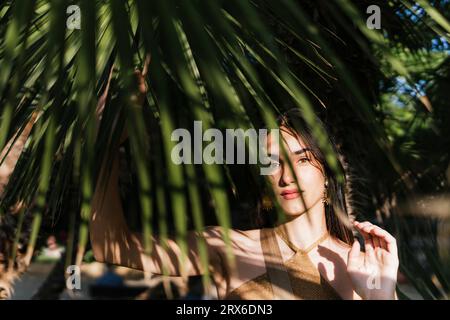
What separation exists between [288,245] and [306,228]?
0.17 feet

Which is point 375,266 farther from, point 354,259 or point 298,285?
point 298,285

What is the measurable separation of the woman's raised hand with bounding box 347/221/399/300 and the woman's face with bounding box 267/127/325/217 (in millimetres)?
132

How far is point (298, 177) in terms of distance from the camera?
116 centimetres

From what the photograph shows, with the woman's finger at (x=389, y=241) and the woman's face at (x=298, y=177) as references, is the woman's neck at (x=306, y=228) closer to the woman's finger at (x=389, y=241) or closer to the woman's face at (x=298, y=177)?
the woman's face at (x=298, y=177)

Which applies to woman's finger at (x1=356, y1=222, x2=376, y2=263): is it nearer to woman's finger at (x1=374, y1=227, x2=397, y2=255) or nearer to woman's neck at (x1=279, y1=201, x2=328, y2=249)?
woman's finger at (x1=374, y1=227, x2=397, y2=255)

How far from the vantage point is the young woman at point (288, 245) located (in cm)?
108

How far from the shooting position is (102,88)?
3.13ft

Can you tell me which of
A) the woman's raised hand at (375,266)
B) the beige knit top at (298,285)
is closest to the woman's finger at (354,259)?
the woman's raised hand at (375,266)

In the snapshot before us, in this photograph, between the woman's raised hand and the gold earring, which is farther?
the gold earring

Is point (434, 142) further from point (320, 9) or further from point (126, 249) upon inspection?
point (126, 249)

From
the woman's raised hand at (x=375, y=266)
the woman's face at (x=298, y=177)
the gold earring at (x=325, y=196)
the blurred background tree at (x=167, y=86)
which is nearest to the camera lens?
the blurred background tree at (x=167, y=86)

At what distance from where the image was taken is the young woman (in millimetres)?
1078

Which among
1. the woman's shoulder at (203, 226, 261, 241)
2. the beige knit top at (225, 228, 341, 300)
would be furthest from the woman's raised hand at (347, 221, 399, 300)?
the woman's shoulder at (203, 226, 261, 241)
